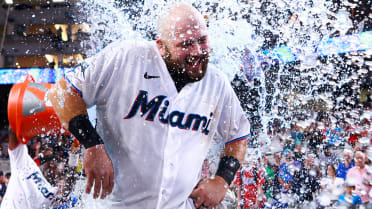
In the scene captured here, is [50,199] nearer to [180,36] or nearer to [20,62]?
[180,36]

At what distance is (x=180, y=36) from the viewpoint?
1.65m

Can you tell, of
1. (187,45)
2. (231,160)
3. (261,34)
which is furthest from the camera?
(261,34)

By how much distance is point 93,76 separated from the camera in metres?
1.65

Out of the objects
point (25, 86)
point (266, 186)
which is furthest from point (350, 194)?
point (25, 86)

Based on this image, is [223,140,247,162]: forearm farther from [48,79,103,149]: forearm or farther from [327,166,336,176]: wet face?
[327,166,336,176]: wet face

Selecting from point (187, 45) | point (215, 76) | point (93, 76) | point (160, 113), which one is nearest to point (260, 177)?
point (215, 76)

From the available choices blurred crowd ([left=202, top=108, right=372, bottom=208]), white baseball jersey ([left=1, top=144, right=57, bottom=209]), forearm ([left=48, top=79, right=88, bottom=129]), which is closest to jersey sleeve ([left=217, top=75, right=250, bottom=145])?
forearm ([left=48, top=79, right=88, bottom=129])

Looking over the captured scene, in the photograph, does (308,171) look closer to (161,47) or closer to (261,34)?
(261,34)

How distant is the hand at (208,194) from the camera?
1.70m

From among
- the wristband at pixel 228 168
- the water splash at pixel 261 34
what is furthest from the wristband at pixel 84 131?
the water splash at pixel 261 34

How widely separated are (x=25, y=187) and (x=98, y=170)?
201 cm

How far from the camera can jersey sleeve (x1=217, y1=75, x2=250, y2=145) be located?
1.95 meters

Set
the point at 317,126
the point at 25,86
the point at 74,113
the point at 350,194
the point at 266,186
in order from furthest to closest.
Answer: the point at 317,126 < the point at 266,186 < the point at 350,194 < the point at 25,86 < the point at 74,113

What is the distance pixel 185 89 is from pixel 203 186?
537 millimetres
